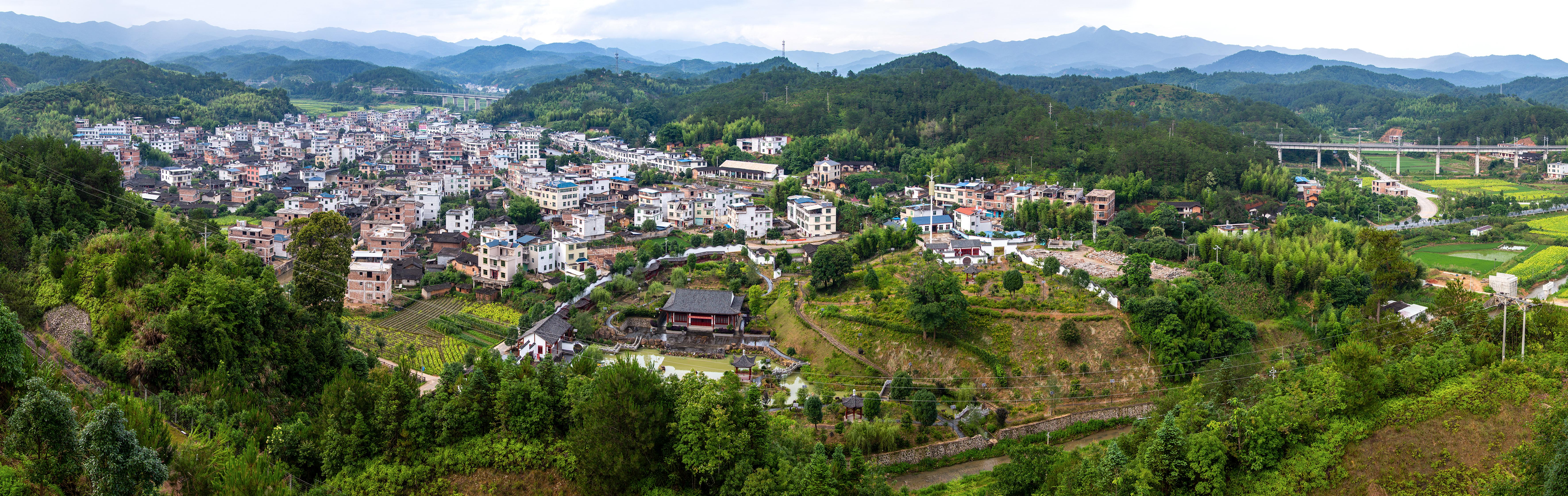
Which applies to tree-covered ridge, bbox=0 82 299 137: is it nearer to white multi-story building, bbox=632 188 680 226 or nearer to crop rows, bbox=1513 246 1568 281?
white multi-story building, bbox=632 188 680 226

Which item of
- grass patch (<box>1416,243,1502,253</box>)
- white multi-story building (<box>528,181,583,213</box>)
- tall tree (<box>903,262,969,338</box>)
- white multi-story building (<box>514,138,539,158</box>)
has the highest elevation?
white multi-story building (<box>514,138,539,158</box>)

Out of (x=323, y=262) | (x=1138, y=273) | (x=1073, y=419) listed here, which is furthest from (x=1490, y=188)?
(x=323, y=262)

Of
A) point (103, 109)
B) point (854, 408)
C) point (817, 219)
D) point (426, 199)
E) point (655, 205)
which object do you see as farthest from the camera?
point (103, 109)

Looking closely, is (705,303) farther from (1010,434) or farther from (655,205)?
(655,205)

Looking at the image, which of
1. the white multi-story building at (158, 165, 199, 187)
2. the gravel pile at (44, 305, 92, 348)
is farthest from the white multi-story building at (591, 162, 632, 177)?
the gravel pile at (44, 305, 92, 348)

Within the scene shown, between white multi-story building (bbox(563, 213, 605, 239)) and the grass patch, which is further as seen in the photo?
white multi-story building (bbox(563, 213, 605, 239))

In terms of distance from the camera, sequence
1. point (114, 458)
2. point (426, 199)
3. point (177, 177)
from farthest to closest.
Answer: point (177, 177), point (426, 199), point (114, 458)

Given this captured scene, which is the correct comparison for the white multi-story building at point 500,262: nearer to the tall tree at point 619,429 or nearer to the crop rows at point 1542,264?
the tall tree at point 619,429
